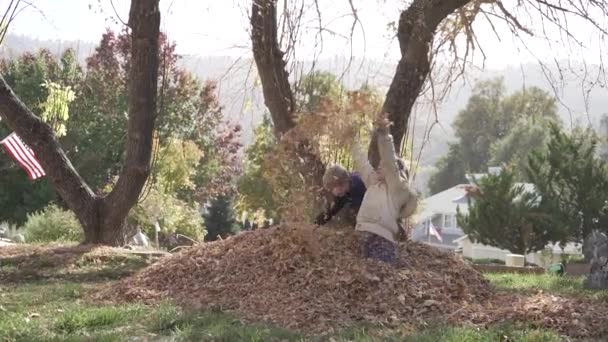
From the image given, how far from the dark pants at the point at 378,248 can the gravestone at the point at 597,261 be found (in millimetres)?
3592

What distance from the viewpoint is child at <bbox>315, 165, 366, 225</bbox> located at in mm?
6922

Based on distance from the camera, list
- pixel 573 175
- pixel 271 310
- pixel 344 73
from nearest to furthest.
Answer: pixel 271 310 < pixel 344 73 < pixel 573 175

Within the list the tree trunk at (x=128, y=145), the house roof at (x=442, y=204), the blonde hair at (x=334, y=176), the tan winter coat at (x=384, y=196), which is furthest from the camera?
the house roof at (x=442, y=204)

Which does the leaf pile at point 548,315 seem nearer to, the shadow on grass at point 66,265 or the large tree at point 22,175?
the shadow on grass at point 66,265

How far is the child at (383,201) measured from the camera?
6469mm

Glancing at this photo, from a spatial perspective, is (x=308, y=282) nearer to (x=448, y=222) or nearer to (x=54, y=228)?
(x=54, y=228)

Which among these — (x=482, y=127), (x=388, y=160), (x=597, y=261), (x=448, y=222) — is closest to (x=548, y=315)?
(x=388, y=160)

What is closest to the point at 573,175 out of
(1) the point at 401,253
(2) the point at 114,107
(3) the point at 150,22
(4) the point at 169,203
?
(4) the point at 169,203

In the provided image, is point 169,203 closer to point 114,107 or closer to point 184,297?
point 114,107

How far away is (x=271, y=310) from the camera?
565 cm

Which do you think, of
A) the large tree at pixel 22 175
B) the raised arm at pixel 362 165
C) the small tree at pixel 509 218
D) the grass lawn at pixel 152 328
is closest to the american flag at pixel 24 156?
the grass lawn at pixel 152 328

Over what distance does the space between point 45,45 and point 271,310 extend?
42.4 meters

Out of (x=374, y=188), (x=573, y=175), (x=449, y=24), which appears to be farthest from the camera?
(x=573, y=175)

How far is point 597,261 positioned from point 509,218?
21989mm
